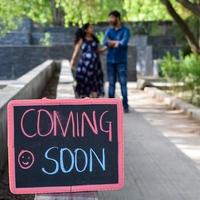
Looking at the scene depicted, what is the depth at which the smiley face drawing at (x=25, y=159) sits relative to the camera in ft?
16.0

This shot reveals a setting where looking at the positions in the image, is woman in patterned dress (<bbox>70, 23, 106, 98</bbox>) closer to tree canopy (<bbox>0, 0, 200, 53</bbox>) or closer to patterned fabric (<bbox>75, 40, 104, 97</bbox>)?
patterned fabric (<bbox>75, 40, 104, 97</bbox>)

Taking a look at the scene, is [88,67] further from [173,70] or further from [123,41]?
[173,70]

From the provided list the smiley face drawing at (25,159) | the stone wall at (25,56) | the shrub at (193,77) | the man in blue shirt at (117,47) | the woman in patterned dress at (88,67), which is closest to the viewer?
the smiley face drawing at (25,159)

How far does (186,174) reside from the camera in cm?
768

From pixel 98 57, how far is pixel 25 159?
7.94m

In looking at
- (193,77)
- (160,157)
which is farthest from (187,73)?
(160,157)

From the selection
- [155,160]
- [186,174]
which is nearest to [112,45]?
[155,160]

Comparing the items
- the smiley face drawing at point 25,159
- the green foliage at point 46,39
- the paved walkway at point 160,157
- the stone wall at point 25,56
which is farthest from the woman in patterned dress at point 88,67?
the green foliage at point 46,39

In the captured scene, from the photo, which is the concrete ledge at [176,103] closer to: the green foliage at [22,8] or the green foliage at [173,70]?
the green foliage at [173,70]

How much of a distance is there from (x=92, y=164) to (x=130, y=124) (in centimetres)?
699

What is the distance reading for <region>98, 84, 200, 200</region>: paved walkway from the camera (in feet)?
22.4

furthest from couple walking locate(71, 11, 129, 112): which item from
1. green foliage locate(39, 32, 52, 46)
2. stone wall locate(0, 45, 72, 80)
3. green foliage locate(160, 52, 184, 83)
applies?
green foliage locate(39, 32, 52, 46)

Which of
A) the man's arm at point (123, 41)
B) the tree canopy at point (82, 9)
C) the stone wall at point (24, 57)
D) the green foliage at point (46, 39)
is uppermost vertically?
the tree canopy at point (82, 9)

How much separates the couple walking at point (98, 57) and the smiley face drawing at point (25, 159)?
24.5 feet
